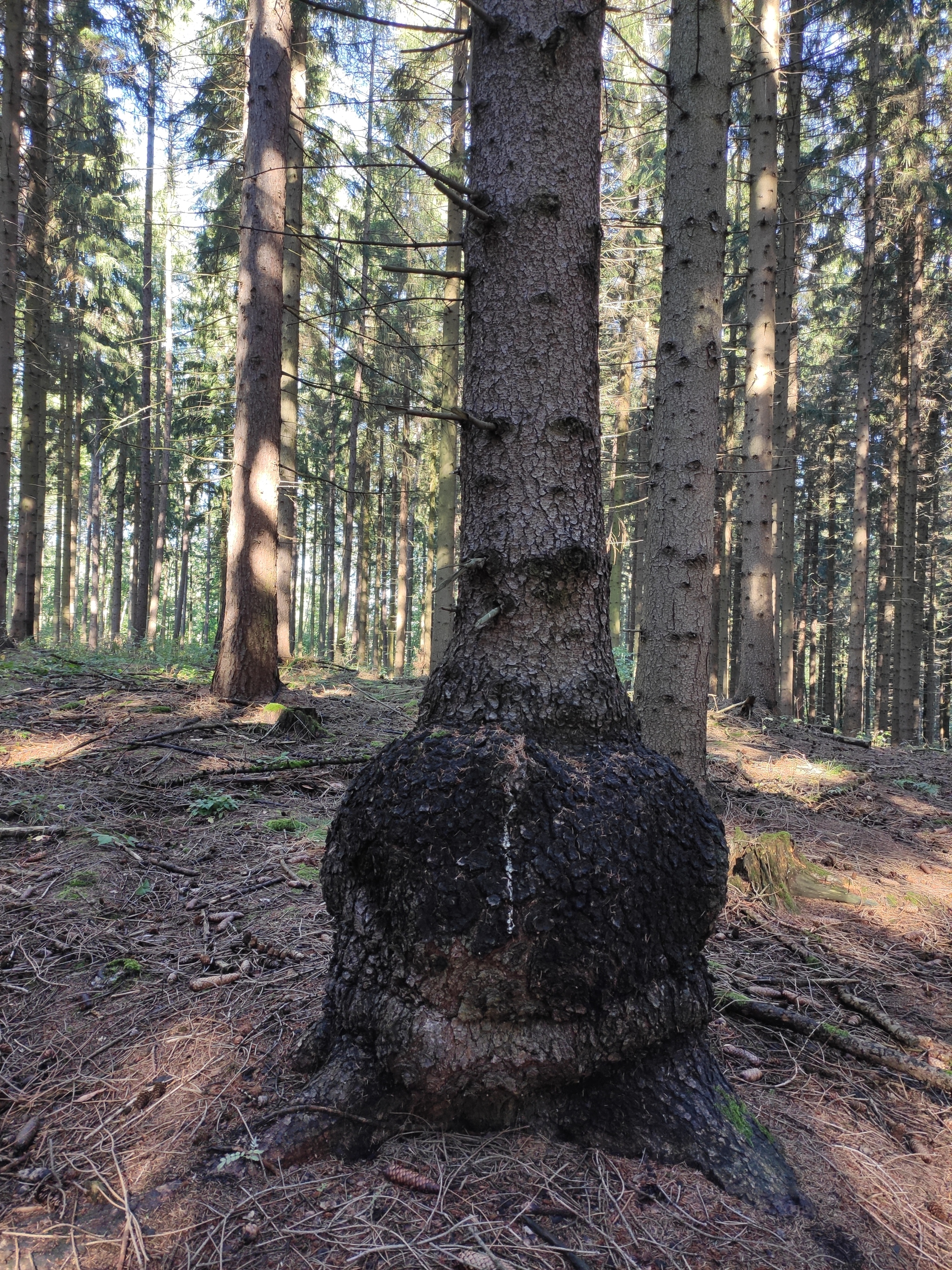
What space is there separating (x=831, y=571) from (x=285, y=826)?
26.3m

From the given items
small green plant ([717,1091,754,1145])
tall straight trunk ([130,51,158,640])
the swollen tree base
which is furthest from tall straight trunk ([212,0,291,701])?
tall straight trunk ([130,51,158,640])

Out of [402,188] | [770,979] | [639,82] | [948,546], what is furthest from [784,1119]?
[948,546]

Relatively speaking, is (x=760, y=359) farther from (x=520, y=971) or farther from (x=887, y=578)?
(x=887, y=578)

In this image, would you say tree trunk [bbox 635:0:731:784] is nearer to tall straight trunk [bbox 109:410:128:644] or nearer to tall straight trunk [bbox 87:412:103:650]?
tall straight trunk [bbox 87:412:103:650]

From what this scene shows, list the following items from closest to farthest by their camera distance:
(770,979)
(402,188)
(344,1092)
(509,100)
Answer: (344,1092)
(509,100)
(770,979)
(402,188)

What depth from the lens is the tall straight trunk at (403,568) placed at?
19688 mm

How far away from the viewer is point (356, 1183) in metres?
1.60

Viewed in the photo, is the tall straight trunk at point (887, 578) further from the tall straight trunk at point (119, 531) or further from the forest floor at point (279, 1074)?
the tall straight trunk at point (119, 531)

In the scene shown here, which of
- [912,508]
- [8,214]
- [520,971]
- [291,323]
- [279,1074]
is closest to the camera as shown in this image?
[520,971]

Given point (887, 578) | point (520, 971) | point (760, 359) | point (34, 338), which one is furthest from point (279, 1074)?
point (887, 578)

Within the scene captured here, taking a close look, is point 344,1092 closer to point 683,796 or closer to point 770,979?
point 683,796

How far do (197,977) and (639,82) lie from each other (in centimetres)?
514

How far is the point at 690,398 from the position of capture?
4.42 meters

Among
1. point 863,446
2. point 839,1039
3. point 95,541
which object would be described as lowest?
point 839,1039
